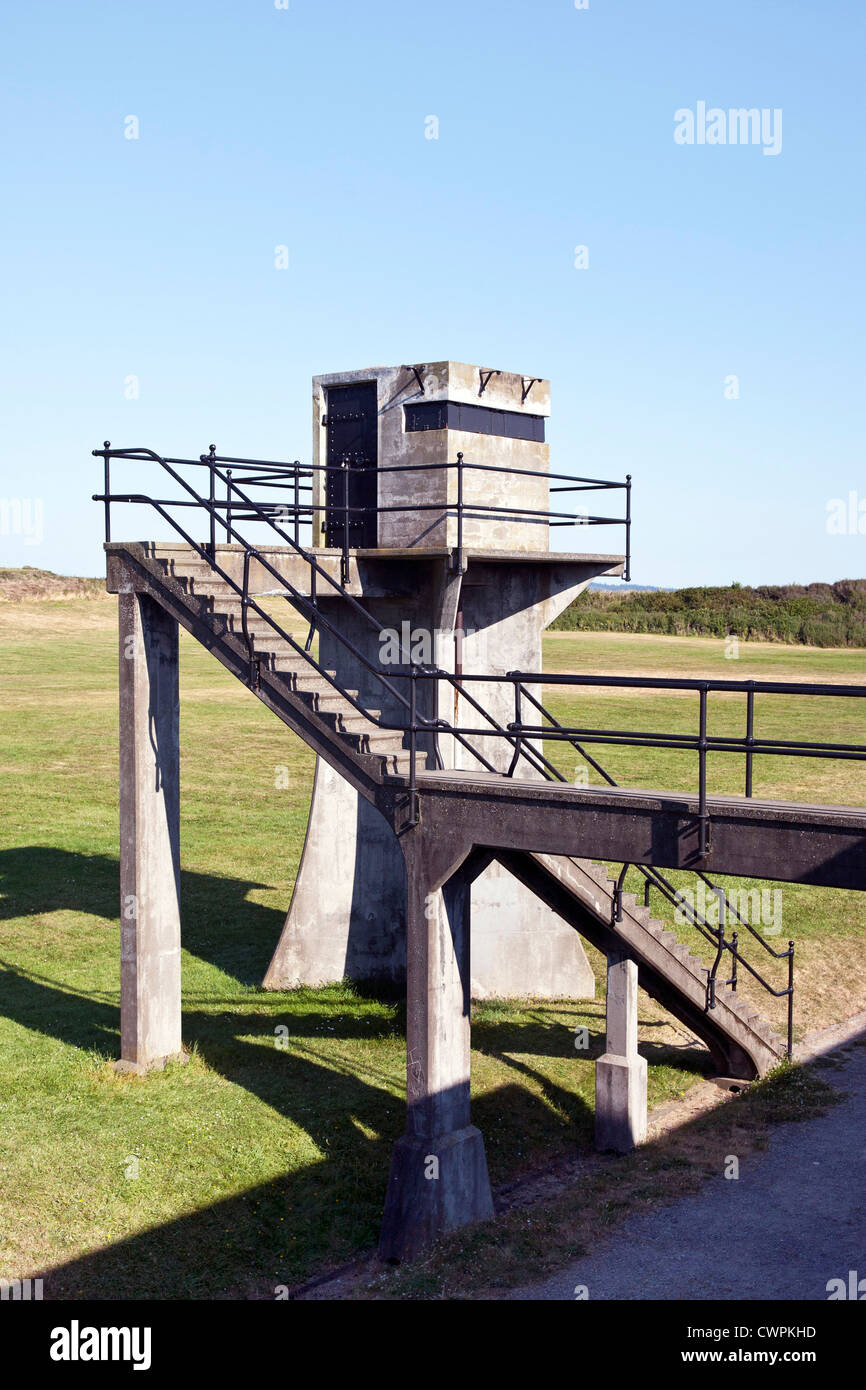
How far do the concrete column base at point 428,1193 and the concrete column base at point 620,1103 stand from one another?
212 cm

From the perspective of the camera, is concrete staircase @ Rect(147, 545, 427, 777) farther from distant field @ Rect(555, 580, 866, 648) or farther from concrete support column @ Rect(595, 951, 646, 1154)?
distant field @ Rect(555, 580, 866, 648)

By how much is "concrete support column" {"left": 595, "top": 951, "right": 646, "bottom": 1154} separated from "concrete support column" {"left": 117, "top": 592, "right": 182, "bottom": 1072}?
4.62 metres

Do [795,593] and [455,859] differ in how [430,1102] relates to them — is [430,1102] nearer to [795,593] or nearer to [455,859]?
[455,859]

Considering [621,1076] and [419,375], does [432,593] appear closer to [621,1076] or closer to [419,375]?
[419,375]

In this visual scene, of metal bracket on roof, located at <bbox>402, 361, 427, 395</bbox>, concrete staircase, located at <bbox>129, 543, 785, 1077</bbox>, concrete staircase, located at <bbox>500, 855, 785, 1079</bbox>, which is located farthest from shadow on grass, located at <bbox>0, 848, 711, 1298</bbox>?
metal bracket on roof, located at <bbox>402, 361, 427, 395</bbox>

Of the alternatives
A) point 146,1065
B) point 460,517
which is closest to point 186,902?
point 146,1065

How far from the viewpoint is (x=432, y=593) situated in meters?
16.2

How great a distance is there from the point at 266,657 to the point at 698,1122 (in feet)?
21.5

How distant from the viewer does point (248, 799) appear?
30.8 metres

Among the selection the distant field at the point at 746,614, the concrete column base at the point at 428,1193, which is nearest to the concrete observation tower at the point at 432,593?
the concrete column base at the point at 428,1193

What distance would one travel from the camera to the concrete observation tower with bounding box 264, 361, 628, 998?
15.6 m
